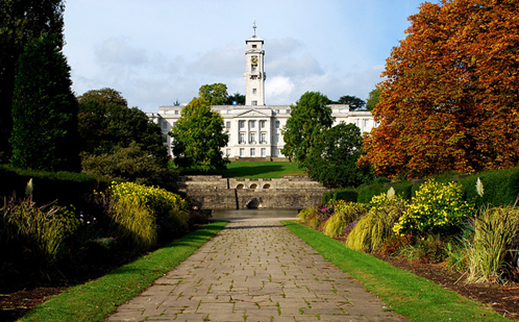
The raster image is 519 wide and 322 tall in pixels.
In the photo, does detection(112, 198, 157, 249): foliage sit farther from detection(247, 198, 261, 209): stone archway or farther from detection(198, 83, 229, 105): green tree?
detection(198, 83, 229, 105): green tree

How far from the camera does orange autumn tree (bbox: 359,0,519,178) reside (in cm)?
1509

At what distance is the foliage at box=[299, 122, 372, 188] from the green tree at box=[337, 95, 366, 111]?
5901cm

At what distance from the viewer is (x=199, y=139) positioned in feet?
204

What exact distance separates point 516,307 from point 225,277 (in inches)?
167

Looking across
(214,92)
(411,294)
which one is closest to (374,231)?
(411,294)

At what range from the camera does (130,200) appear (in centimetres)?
1210

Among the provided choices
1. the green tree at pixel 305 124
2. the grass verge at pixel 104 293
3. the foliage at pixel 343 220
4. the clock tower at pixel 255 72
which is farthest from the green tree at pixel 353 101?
the grass verge at pixel 104 293

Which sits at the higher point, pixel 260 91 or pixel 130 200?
pixel 260 91

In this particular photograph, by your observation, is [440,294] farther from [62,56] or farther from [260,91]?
[260,91]

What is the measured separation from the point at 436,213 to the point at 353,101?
102 metres

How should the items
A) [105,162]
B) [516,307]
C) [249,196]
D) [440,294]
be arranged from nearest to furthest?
[516,307], [440,294], [105,162], [249,196]

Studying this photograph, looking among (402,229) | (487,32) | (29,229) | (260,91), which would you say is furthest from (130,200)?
(260,91)

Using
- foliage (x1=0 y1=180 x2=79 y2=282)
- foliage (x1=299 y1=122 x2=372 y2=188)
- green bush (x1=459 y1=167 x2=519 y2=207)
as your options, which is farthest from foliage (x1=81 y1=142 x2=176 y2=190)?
foliage (x1=299 y1=122 x2=372 y2=188)

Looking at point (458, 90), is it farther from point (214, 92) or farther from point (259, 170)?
point (214, 92)
